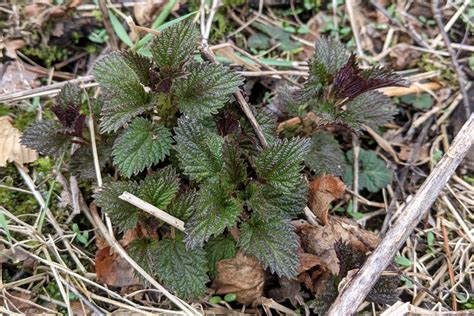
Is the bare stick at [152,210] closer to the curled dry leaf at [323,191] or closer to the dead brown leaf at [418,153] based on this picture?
the curled dry leaf at [323,191]

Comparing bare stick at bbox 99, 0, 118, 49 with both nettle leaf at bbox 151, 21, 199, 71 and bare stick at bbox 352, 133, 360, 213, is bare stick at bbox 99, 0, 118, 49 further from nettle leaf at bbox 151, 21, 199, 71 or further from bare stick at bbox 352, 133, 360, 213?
bare stick at bbox 352, 133, 360, 213

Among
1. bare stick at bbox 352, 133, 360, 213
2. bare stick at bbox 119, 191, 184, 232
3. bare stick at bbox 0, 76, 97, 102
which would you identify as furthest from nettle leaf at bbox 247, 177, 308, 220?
bare stick at bbox 0, 76, 97, 102

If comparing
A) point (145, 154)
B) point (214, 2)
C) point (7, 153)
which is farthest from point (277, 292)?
point (214, 2)

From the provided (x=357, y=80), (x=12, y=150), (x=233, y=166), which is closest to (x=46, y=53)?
(x=12, y=150)

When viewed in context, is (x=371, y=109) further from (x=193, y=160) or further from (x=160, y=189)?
(x=160, y=189)

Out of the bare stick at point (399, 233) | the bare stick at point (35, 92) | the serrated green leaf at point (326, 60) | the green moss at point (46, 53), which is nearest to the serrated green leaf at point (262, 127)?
the serrated green leaf at point (326, 60)

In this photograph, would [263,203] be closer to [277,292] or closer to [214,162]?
[214,162]
